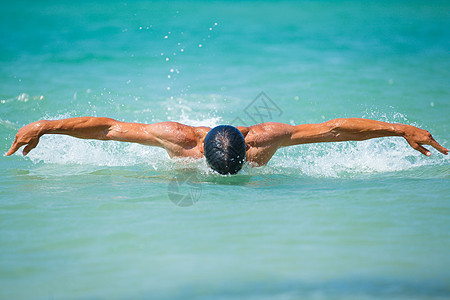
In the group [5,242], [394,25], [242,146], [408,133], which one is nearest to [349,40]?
[394,25]

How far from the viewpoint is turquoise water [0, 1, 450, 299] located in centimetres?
237

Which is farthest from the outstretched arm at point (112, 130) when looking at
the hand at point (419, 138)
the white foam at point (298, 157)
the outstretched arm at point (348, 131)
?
the hand at point (419, 138)

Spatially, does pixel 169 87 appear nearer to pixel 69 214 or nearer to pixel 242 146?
pixel 242 146

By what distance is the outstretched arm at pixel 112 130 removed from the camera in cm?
406

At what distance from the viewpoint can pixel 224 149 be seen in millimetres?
3678

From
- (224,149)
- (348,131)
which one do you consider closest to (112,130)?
(224,149)

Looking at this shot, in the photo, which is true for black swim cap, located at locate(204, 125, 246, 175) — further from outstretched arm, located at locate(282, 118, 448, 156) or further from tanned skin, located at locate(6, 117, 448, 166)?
outstretched arm, located at locate(282, 118, 448, 156)

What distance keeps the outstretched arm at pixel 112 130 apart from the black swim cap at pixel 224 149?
45 centimetres

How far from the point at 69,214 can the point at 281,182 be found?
68.6 inches

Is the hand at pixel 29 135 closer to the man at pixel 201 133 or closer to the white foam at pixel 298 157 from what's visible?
the man at pixel 201 133

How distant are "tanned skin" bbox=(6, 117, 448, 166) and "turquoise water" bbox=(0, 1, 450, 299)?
0.22 metres

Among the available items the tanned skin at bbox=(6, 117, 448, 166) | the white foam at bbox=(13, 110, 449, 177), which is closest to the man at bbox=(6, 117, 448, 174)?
the tanned skin at bbox=(6, 117, 448, 166)

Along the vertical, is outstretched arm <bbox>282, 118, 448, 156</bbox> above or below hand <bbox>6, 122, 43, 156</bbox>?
below

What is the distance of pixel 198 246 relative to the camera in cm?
267
